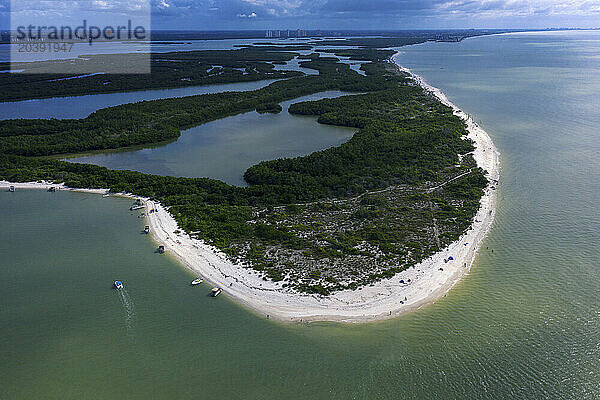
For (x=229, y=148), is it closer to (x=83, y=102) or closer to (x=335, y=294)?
(x=335, y=294)

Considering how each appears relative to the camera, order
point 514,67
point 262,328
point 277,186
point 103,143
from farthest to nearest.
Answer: point 514,67 < point 103,143 < point 277,186 < point 262,328

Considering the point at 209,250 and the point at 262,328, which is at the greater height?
the point at 209,250

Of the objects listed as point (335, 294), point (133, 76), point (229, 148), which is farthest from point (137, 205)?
point (133, 76)

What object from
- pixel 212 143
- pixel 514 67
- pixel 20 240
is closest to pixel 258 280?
pixel 20 240

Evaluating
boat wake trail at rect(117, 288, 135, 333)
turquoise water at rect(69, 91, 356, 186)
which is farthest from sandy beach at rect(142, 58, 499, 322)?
turquoise water at rect(69, 91, 356, 186)

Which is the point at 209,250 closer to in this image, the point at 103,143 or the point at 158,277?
the point at 158,277

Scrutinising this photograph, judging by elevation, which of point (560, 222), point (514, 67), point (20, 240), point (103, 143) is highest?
point (514, 67)

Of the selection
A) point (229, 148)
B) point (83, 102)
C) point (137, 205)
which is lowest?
point (137, 205)
